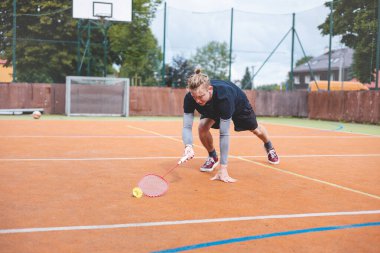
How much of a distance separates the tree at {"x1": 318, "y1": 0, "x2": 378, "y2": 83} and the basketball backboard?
1159cm

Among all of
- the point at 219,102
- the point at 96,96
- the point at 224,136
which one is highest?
the point at 96,96

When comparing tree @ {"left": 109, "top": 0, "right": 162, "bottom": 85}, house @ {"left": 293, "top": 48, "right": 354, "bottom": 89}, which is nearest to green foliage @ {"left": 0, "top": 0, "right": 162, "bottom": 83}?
tree @ {"left": 109, "top": 0, "right": 162, "bottom": 85}

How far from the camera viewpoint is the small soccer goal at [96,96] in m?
23.5

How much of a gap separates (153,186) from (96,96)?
63.4ft

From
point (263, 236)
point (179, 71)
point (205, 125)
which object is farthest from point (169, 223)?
point (179, 71)

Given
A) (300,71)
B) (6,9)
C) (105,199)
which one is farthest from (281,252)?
(300,71)

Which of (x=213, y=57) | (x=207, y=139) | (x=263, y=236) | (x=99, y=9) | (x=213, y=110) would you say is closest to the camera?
(x=263, y=236)

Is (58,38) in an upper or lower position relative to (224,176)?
upper

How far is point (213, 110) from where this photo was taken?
588 centimetres

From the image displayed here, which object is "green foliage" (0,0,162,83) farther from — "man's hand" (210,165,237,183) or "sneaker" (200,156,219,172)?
"man's hand" (210,165,237,183)

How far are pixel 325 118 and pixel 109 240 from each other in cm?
2227

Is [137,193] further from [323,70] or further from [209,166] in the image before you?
[323,70]

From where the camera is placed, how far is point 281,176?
20.9 ft

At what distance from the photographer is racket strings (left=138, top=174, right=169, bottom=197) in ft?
16.3
